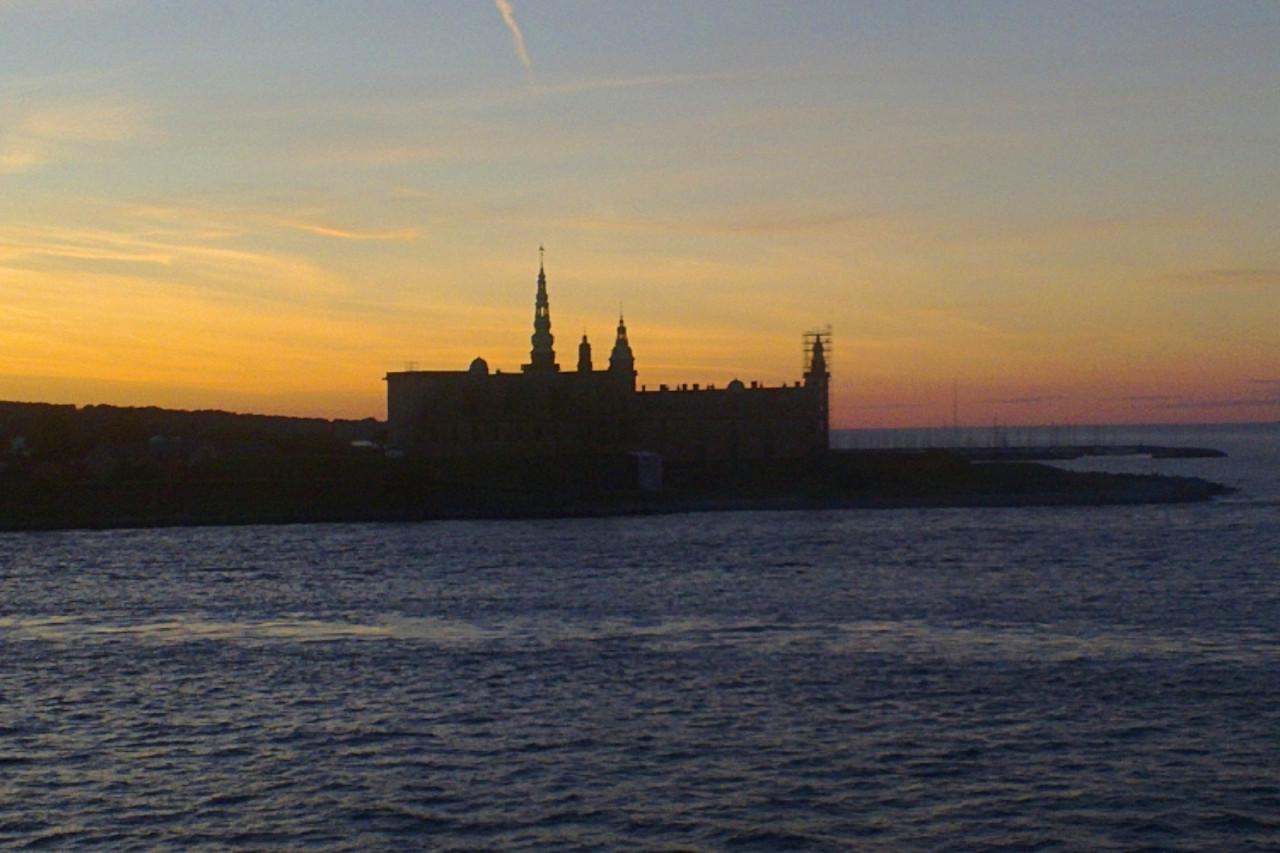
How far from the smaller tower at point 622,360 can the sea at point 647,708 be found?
187ft

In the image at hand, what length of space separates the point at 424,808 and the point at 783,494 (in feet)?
230

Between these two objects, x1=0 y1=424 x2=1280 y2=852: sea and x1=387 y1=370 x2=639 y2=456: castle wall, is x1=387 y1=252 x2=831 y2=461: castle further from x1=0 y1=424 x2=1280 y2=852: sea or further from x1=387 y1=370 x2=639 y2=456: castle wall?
x1=0 y1=424 x2=1280 y2=852: sea

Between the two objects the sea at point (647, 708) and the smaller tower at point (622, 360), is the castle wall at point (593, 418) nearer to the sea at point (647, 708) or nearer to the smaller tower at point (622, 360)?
the smaller tower at point (622, 360)

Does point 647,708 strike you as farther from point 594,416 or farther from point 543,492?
point 594,416

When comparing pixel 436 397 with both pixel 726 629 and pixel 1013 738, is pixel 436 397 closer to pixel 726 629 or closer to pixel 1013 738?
pixel 726 629

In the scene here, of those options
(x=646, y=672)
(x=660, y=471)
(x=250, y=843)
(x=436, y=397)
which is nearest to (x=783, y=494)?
(x=660, y=471)

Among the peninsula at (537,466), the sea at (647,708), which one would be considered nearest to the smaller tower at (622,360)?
the peninsula at (537,466)

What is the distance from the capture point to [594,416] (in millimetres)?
102375

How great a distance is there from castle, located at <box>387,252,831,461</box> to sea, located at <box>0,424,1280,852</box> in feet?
172

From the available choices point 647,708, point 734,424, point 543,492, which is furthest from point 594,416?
point 647,708

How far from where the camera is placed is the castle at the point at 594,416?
101062mm

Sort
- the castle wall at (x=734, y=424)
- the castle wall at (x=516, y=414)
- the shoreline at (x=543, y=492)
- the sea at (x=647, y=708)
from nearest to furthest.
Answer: the sea at (x=647, y=708), the shoreline at (x=543, y=492), the castle wall at (x=734, y=424), the castle wall at (x=516, y=414)

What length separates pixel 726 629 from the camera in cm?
3316

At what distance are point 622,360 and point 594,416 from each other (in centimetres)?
673
